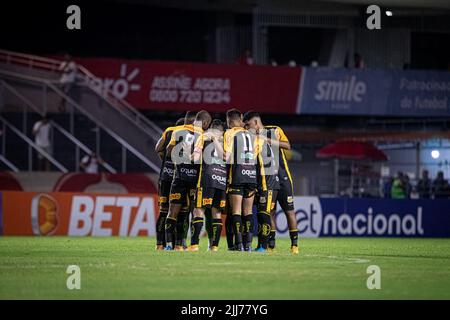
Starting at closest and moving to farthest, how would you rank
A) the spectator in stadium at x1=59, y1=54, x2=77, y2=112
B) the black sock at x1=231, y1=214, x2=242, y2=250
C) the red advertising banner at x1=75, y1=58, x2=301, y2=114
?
1. the black sock at x1=231, y1=214, x2=242, y2=250
2. the spectator in stadium at x1=59, y1=54, x2=77, y2=112
3. the red advertising banner at x1=75, y1=58, x2=301, y2=114

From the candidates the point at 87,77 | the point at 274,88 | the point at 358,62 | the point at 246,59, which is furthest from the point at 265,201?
the point at 358,62

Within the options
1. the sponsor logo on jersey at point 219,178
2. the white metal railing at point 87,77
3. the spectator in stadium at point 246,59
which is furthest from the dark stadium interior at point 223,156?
the spectator in stadium at point 246,59

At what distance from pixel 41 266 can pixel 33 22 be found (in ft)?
96.0

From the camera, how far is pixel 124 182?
31.0 meters

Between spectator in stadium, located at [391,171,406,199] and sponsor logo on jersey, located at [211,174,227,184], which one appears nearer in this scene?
sponsor logo on jersey, located at [211,174,227,184]

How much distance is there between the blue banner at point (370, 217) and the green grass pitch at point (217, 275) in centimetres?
1270

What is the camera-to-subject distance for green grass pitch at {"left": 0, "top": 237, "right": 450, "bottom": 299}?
1159 cm

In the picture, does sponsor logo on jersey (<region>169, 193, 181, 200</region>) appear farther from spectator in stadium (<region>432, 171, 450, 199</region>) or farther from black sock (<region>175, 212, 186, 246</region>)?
spectator in stadium (<region>432, 171, 450, 199</region>)

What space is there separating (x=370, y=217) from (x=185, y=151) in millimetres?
15200

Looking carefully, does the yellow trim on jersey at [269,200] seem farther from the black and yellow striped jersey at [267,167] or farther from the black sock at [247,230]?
the black sock at [247,230]

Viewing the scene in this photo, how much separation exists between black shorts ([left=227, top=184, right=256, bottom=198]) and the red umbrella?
65.0ft

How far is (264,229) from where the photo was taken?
1880 centimetres

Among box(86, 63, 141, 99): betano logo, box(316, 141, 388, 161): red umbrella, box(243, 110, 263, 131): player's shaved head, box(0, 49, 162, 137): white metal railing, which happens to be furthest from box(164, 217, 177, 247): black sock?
box(316, 141, 388, 161): red umbrella

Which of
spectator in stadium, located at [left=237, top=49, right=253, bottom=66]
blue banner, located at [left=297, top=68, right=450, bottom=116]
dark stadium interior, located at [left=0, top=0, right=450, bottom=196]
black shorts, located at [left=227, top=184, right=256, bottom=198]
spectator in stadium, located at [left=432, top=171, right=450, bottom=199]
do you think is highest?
dark stadium interior, located at [left=0, top=0, right=450, bottom=196]
